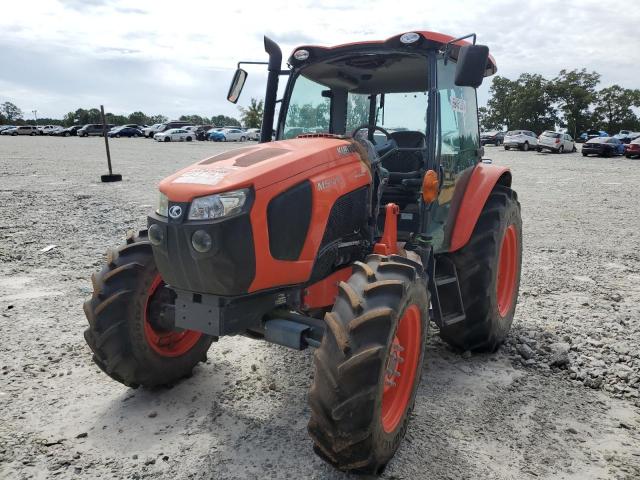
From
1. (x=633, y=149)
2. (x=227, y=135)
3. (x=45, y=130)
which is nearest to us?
(x=633, y=149)

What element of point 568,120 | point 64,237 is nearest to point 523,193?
point 64,237

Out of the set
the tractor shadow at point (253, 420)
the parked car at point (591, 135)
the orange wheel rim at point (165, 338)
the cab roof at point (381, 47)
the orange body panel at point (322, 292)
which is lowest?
the tractor shadow at point (253, 420)

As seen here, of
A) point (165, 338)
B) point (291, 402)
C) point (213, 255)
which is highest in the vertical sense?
point (213, 255)

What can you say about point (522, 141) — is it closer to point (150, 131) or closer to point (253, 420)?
point (150, 131)

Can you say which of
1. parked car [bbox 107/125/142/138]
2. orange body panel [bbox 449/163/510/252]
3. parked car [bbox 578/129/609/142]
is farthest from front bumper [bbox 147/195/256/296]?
parked car [bbox 107/125/142/138]

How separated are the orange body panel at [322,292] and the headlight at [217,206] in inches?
31.3

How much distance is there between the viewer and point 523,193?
14.1 metres

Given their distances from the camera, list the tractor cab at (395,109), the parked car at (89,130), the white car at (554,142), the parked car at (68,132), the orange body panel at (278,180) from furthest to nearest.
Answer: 1. the parked car at (68,132)
2. the parked car at (89,130)
3. the white car at (554,142)
4. the tractor cab at (395,109)
5. the orange body panel at (278,180)

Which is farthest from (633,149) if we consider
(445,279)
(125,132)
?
(125,132)

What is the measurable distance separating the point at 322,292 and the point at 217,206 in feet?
3.22

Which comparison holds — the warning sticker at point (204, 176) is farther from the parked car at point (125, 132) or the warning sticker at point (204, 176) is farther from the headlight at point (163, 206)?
the parked car at point (125, 132)

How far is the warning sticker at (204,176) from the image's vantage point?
9.30 ft

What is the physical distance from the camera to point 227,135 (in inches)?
1836

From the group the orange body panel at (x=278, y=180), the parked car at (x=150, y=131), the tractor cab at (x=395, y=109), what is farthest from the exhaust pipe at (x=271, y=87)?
the parked car at (x=150, y=131)
